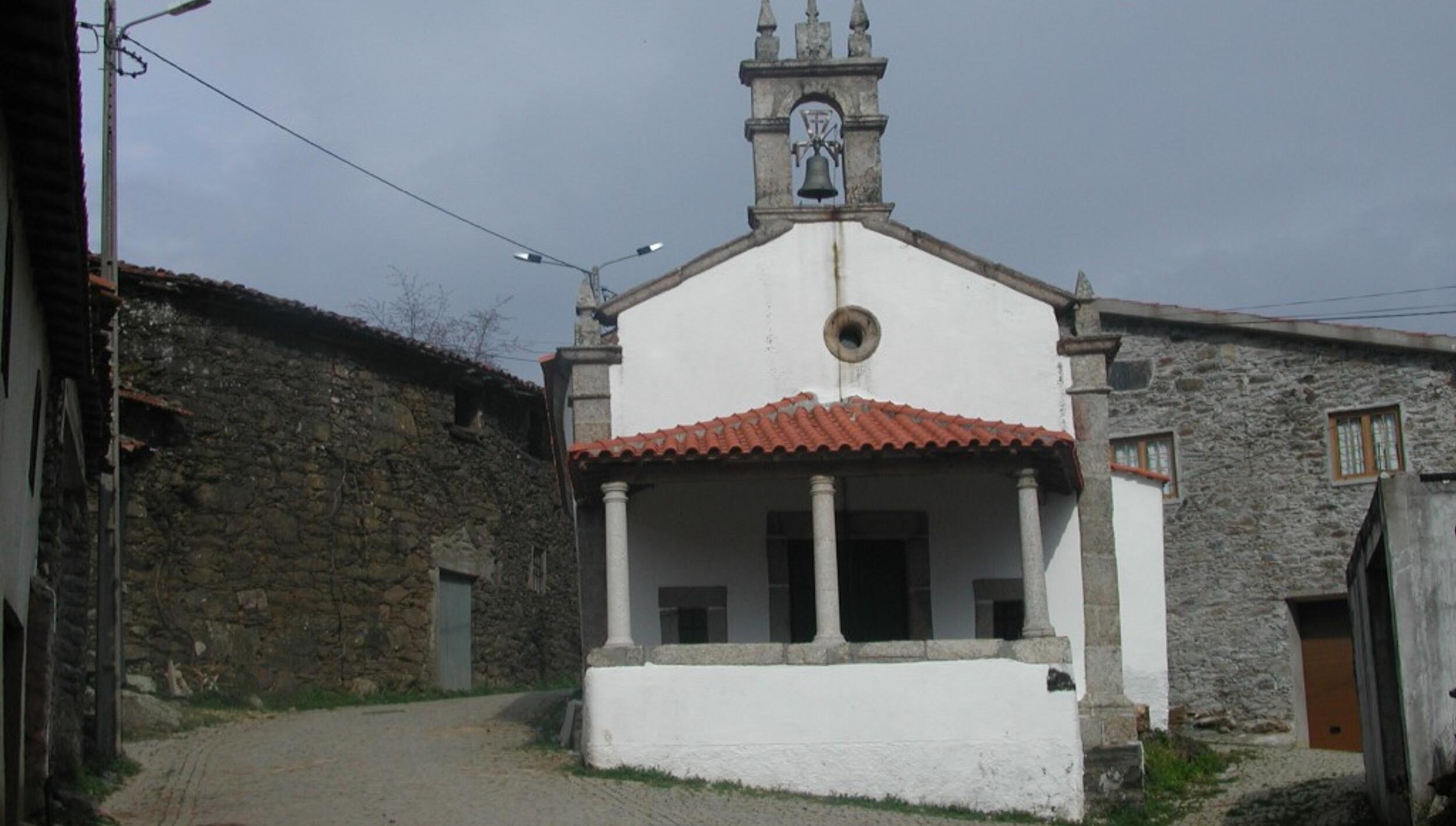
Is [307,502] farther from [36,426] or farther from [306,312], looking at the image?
[36,426]

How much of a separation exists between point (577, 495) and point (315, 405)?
6.49 metres

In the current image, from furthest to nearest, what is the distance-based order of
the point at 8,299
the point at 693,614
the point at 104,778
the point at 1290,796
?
the point at 693,614
the point at 1290,796
the point at 104,778
the point at 8,299

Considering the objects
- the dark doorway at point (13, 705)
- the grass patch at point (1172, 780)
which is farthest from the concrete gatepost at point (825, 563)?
the dark doorway at point (13, 705)

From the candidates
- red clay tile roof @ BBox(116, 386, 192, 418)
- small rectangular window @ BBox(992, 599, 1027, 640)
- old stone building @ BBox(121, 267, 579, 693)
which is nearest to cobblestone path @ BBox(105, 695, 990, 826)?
small rectangular window @ BBox(992, 599, 1027, 640)

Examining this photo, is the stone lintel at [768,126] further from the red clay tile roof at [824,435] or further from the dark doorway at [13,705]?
the dark doorway at [13,705]

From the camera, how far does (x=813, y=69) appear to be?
16.4m

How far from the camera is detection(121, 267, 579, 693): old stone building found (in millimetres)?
18766

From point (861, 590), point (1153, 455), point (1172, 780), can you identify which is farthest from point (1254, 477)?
point (861, 590)

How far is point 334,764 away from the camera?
46.6ft

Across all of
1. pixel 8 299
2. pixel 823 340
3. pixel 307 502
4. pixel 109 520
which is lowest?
pixel 109 520

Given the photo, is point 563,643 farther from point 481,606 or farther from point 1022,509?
point 1022,509

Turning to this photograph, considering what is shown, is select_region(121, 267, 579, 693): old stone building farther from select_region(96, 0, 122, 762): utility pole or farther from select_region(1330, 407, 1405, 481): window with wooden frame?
select_region(1330, 407, 1405, 481): window with wooden frame

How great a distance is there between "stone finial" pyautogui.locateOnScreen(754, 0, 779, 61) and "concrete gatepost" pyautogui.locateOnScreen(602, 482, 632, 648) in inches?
182

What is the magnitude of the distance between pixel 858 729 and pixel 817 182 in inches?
204
